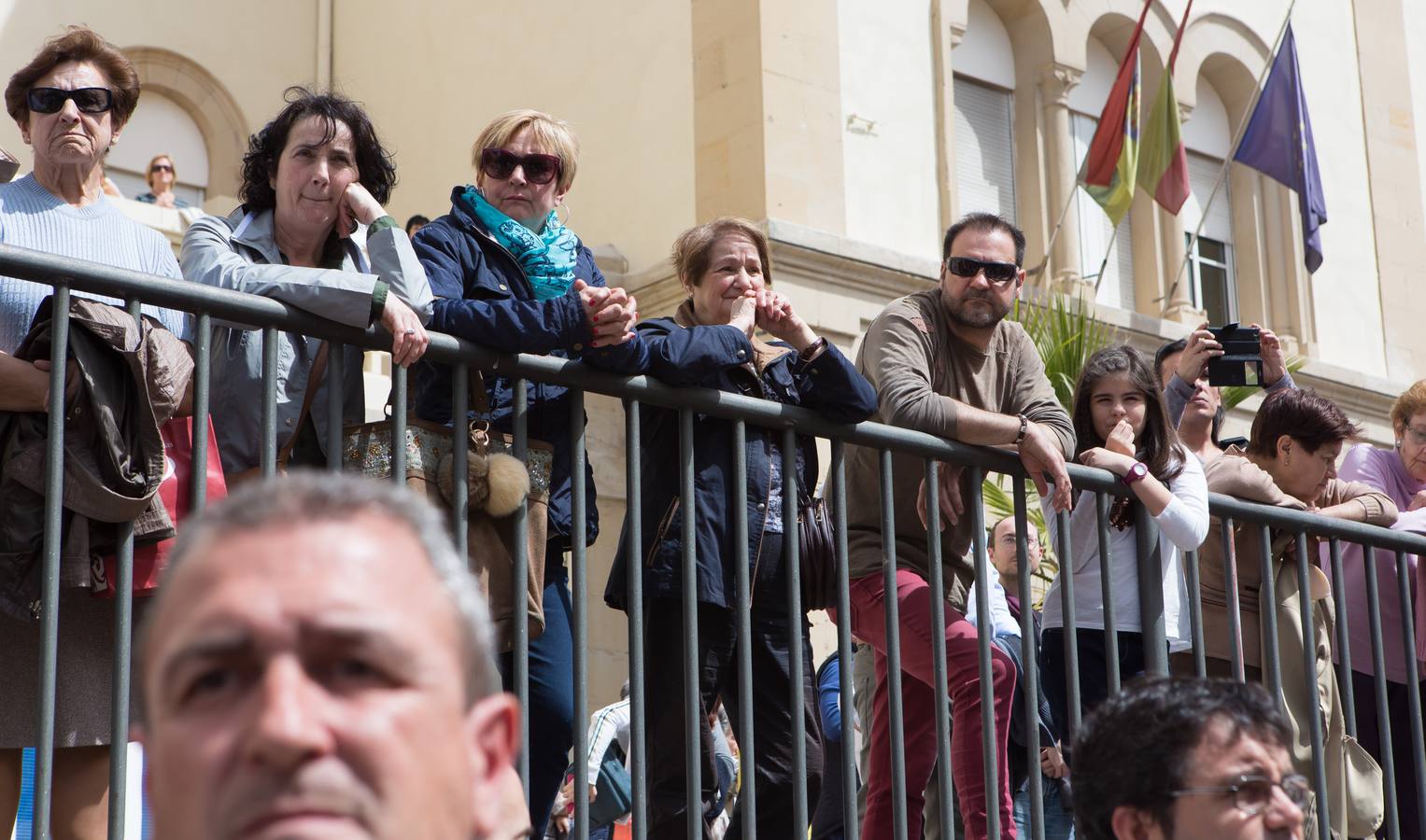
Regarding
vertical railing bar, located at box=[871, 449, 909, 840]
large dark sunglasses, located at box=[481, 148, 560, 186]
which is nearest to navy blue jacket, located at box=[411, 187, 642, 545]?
large dark sunglasses, located at box=[481, 148, 560, 186]

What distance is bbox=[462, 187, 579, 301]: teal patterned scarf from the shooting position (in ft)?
16.1

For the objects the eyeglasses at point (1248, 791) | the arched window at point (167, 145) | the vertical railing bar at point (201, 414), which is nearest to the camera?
the eyeglasses at point (1248, 791)

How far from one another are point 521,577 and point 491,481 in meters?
0.22

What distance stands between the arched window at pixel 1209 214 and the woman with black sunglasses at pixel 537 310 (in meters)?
14.2

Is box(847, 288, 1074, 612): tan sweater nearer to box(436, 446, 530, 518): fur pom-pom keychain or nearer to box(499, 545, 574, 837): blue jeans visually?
box(499, 545, 574, 837): blue jeans

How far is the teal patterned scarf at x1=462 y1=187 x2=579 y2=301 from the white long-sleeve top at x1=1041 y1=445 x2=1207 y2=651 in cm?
157

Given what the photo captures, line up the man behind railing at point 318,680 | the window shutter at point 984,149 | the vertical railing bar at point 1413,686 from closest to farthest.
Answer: the man behind railing at point 318,680 < the vertical railing bar at point 1413,686 < the window shutter at point 984,149

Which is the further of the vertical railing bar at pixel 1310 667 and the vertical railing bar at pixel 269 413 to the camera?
the vertical railing bar at pixel 1310 667

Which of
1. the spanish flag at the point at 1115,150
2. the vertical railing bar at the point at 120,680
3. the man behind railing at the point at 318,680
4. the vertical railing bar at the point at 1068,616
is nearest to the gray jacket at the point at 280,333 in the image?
the vertical railing bar at the point at 120,680

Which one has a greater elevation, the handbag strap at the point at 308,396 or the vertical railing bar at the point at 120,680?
the handbag strap at the point at 308,396

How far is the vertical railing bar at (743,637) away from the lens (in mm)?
4516

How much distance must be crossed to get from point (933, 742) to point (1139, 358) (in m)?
1.36

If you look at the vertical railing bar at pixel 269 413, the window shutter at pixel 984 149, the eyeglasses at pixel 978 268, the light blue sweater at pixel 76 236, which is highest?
the window shutter at pixel 984 149

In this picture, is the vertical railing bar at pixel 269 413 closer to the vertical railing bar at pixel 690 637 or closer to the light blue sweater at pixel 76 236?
the light blue sweater at pixel 76 236
